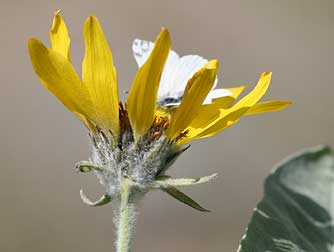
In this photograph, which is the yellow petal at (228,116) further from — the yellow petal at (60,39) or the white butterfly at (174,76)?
the yellow petal at (60,39)

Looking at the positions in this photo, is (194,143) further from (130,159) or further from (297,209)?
(297,209)

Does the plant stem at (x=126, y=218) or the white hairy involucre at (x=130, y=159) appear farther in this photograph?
the white hairy involucre at (x=130, y=159)

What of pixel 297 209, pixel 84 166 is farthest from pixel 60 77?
pixel 297 209

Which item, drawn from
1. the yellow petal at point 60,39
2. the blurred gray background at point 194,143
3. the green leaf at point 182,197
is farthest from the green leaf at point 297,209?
the blurred gray background at point 194,143

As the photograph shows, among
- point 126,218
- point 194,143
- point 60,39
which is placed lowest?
point 194,143

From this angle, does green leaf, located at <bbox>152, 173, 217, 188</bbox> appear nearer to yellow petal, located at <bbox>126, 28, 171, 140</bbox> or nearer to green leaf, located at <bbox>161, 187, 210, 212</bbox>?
green leaf, located at <bbox>161, 187, 210, 212</bbox>

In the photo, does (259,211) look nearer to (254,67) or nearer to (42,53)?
(42,53)
